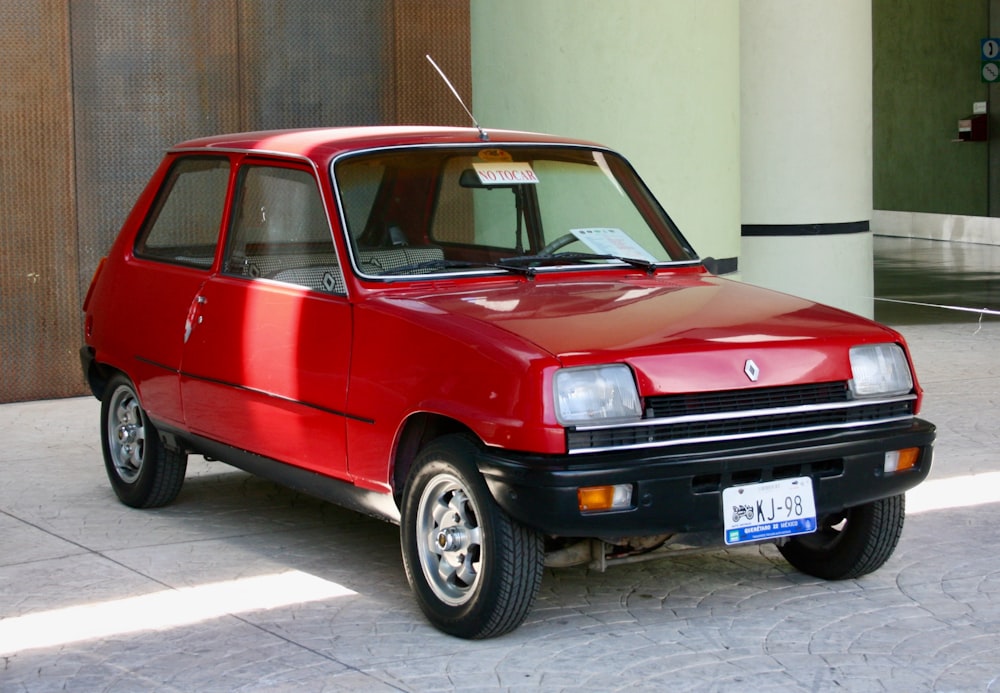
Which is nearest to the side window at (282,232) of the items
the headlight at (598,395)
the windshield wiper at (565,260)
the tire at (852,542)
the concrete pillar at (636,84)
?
the windshield wiper at (565,260)

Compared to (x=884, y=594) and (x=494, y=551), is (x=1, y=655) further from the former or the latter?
(x=884, y=594)

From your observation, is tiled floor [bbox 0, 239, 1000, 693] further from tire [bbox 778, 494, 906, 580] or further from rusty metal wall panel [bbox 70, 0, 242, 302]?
rusty metal wall panel [bbox 70, 0, 242, 302]

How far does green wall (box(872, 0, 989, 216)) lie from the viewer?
2731 centimetres

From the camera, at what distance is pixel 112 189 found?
981cm

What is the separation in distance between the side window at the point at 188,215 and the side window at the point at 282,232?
15 centimetres

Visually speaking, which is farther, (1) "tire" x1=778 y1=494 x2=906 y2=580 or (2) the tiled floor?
(1) "tire" x1=778 y1=494 x2=906 y2=580

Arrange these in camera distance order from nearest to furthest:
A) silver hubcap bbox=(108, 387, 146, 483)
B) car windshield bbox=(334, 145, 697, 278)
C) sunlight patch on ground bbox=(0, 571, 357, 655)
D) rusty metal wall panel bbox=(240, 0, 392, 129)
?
sunlight patch on ground bbox=(0, 571, 357, 655) → car windshield bbox=(334, 145, 697, 278) → silver hubcap bbox=(108, 387, 146, 483) → rusty metal wall panel bbox=(240, 0, 392, 129)

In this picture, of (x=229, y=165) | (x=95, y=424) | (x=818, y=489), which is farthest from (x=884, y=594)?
(x=95, y=424)

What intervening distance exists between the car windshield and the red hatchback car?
0.4 inches

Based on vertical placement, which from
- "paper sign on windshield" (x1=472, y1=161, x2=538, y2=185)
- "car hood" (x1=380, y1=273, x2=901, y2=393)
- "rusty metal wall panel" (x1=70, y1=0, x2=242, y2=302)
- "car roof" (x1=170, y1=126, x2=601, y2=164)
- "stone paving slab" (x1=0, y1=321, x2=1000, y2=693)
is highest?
"rusty metal wall panel" (x1=70, y1=0, x2=242, y2=302)

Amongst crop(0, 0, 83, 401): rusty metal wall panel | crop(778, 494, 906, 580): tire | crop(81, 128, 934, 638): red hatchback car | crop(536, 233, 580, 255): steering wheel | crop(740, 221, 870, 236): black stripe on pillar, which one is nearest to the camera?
crop(81, 128, 934, 638): red hatchback car

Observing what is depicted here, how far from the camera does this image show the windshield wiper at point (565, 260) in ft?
18.2

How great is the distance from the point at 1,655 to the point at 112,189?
5531 mm

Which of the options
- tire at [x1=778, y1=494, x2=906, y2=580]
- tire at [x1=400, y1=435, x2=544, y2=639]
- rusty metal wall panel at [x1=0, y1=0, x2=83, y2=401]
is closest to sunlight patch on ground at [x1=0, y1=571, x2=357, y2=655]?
tire at [x1=400, y1=435, x2=544, y2=639]
